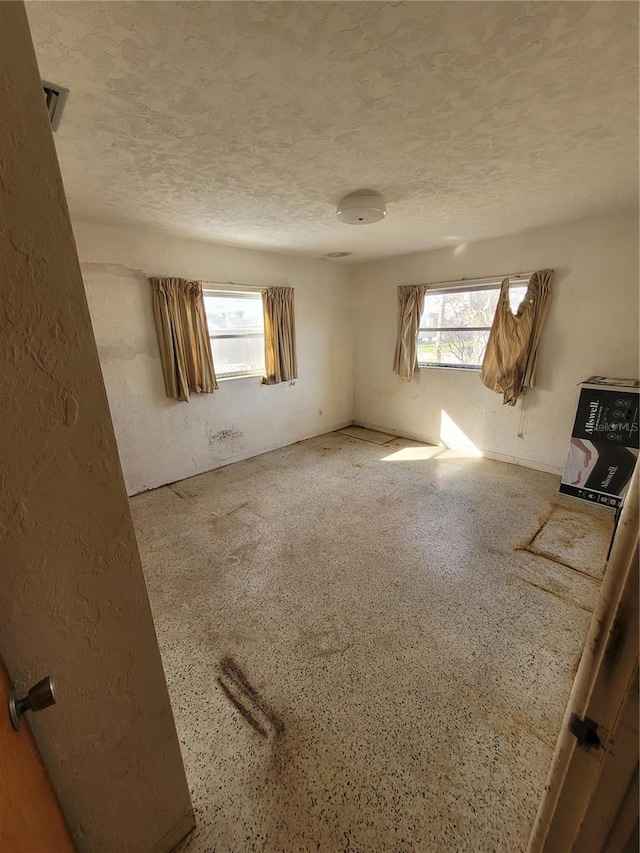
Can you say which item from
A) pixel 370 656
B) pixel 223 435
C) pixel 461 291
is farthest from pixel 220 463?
pixel 461 291

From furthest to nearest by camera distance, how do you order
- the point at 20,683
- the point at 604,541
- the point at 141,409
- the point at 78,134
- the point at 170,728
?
the point at 141,409, the point at 604,541, the point at 78,134, the point at 170,728, the point at 20,683

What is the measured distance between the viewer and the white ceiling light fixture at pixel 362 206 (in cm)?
203

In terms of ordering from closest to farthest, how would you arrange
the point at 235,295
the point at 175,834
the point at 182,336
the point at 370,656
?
1. the point at 175,834
2. the point at 370,656
3. the point at 182,336
4. the point at 235,295

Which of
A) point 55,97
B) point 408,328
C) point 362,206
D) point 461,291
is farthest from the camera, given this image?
point 408,328

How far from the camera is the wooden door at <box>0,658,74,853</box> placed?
0.47 m

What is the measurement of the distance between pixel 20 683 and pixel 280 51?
176 cm

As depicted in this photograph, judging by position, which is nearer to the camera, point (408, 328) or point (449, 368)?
point (449, 368)

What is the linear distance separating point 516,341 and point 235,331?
9.60ft

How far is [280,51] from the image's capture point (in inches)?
39.1

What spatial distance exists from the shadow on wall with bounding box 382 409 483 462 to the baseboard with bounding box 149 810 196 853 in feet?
10.1

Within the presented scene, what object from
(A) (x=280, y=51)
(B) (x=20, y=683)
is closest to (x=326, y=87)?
(A) (x=280, y=51)

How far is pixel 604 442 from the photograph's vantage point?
2.67 m

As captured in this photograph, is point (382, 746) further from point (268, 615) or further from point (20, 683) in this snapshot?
point (20, 683)

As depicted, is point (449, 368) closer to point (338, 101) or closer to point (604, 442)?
point (604, 442)
